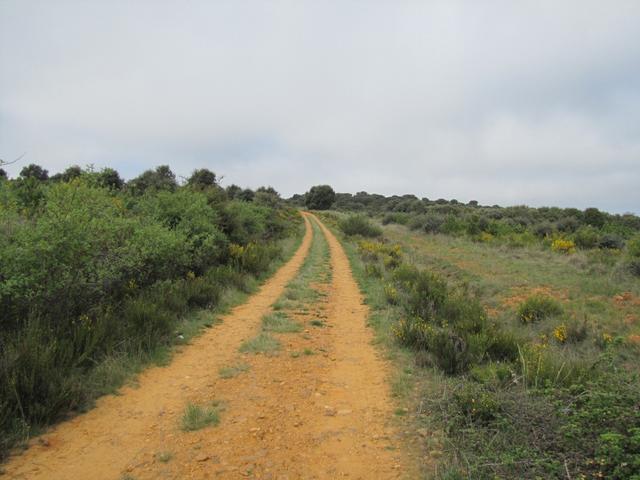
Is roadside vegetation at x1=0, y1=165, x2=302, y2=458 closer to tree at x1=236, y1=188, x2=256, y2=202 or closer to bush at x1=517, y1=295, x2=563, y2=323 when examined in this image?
bush at x1=517, y1=295, x2=563, y2=323

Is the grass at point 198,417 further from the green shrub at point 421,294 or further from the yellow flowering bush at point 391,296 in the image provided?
the yellow flowering bush at point 391,296

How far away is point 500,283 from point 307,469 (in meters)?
11.6

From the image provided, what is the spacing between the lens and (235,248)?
15125 millimetres

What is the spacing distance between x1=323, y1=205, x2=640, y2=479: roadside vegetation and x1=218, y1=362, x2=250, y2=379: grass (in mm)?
2191

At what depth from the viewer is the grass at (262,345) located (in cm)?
672

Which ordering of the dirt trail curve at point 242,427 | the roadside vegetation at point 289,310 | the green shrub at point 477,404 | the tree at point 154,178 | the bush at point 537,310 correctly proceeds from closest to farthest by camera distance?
the dirt trail curve at point 242,427
the green shrub at point 477,404
the roadside vegetation at point 289,310
the bush at point 537,310
the tree at point 154,178

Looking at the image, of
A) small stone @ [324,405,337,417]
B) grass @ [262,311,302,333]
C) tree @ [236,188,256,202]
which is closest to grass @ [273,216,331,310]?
grass @ [262,311,302,333]

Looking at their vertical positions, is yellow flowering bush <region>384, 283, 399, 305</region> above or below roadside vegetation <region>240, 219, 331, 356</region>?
above

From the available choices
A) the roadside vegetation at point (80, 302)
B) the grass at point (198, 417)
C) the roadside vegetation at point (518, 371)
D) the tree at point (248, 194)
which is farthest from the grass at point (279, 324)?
the tree at point (248, 194)

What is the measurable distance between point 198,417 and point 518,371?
159 inches

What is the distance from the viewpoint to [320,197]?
9369cm

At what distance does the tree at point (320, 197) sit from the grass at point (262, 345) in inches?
3430

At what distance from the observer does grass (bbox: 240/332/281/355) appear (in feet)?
22.1

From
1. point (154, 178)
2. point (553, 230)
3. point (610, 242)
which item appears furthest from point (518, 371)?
point (553, 230)
